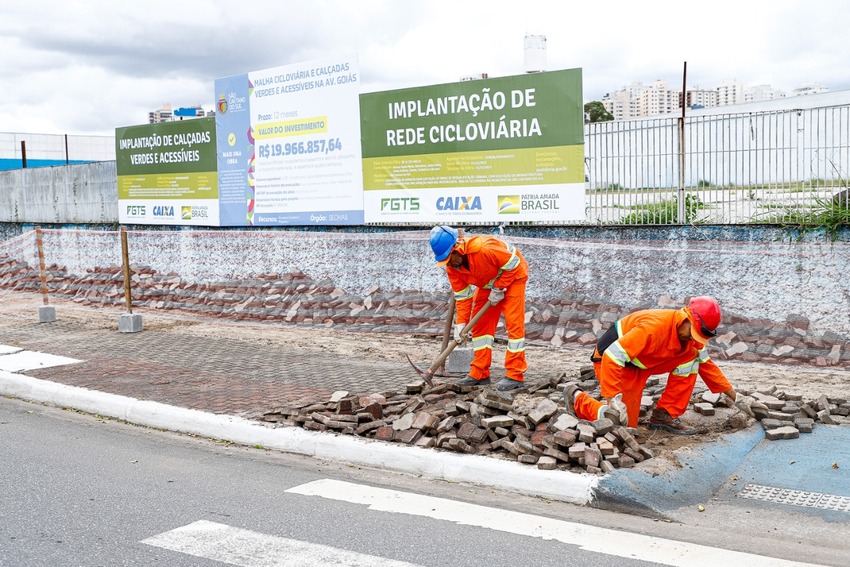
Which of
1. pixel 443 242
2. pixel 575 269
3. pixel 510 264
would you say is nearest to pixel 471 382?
pixel 510 264

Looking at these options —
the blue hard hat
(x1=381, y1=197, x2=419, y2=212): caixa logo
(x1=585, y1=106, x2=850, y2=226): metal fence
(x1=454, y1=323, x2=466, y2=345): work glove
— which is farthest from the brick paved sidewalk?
(x1=585, y1=106, x2=850, y2=226): metal fence

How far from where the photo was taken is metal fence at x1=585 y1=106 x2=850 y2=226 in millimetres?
9867

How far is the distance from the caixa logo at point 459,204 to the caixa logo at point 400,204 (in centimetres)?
44

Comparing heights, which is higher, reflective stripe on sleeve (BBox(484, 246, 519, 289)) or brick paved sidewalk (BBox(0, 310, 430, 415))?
reflective stripe on sleeve (BBox(484, 246, 519, 289))

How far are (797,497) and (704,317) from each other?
1369mm

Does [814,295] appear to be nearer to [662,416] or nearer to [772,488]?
[662,416]

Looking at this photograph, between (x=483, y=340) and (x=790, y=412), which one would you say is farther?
(x=483, y=340)

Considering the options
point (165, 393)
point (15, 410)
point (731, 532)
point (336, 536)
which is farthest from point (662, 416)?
point (15, 410)

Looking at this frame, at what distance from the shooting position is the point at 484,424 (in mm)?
6684

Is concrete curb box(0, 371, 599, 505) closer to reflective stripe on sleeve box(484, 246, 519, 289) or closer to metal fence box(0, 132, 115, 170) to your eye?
reflective stripe on sleeve box(484, 246, 519, 289)

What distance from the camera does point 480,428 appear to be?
6.66 m

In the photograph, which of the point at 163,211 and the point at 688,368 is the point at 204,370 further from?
the point at 163,211

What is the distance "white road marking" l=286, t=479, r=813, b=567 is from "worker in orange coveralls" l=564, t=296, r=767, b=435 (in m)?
1.44

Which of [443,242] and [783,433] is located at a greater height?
[443,242]
